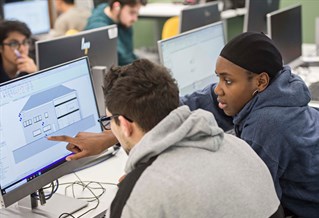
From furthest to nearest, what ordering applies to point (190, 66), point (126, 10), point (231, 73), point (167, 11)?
point (167, 11)
point (126, 10)
point (190, 66)
point (231, 73)

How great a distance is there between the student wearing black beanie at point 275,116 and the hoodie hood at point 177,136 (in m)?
0.43

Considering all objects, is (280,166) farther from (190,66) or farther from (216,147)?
(190,66)

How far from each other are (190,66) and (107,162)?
0.64 m

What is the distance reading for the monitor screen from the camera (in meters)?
2.16

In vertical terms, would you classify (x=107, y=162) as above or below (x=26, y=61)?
below

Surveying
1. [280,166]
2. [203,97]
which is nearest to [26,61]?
[203,97]

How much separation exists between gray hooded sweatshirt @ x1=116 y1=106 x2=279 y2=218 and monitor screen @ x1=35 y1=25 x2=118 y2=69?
1.13 meters

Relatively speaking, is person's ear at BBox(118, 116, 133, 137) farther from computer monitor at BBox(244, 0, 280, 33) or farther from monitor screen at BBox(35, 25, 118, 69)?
computer monitor at BBox(244, 0, 280, 33)

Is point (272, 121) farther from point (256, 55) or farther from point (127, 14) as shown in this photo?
point (127, 14)

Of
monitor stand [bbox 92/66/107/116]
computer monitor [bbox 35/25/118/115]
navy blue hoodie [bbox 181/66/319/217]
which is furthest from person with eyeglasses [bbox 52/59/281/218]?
monitor stand [bbox 92/66/107/116]

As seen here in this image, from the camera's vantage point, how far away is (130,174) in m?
1.15

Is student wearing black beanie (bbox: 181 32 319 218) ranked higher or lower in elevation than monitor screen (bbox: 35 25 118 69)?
lower

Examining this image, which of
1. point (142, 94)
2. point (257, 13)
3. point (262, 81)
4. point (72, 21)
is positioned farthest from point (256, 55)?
point (72, 21)

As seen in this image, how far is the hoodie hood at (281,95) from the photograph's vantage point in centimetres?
160
